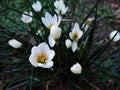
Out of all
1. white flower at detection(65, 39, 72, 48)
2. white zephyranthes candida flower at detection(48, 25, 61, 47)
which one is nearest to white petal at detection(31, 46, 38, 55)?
white zephyranthes candida flower at detection(48, 25, 61, 47)

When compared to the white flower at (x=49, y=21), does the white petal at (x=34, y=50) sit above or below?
below

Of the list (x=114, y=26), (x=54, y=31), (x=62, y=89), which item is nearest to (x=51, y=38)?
(x=54, y=31)

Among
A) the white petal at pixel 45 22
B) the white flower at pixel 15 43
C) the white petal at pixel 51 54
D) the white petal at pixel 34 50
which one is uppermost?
the white petal at pixel 45 22

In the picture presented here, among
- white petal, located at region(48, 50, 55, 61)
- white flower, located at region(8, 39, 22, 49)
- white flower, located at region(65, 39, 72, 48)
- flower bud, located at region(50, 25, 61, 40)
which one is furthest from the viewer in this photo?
white flower, located at region(8, 39, 22, 49)

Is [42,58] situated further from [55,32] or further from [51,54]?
[55,32]

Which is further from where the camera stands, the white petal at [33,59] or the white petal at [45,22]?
the white petal at [45,22]

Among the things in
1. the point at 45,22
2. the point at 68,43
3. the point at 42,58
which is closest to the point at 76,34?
the point at 68,43

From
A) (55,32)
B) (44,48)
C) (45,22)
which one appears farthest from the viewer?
(45,22)

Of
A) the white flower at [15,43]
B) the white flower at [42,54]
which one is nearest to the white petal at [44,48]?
the white flower at [42,54]

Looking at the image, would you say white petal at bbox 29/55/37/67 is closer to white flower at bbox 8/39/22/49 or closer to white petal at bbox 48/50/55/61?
white petal at bbox 48/50/55/61

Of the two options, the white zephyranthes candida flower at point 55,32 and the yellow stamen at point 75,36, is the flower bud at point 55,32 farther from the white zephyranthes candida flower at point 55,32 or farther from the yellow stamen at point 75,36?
the yellow stamen at point 75,36

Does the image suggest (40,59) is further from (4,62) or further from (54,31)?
(4,62)
